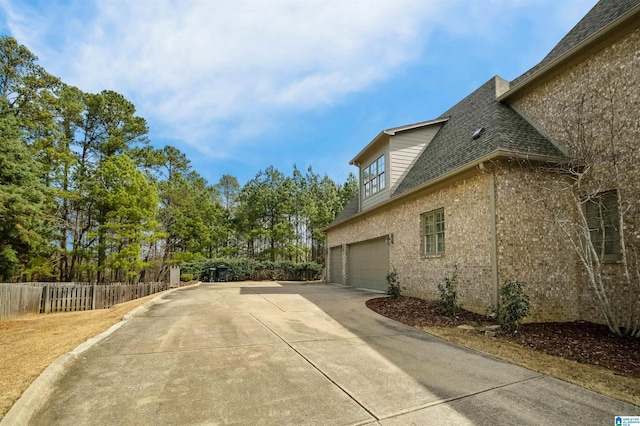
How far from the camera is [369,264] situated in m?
14.5

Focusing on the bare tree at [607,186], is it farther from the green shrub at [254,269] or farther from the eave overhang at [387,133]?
the green shrub at [254,269]

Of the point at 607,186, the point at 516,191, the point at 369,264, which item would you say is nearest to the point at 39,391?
the point at 516,191

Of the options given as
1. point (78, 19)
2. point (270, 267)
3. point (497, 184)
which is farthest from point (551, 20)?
point (270, 267)

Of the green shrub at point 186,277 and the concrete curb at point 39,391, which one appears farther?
the green shrub at point 186,277

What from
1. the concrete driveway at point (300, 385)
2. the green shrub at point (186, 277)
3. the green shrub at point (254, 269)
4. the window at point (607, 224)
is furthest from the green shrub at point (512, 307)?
the green shrub at point (186, 277)

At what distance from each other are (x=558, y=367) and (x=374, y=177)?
34.8ft

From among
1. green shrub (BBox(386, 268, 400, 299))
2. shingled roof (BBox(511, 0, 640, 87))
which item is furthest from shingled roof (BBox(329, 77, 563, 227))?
green shrub (BBox(386, 268, 400, 299))

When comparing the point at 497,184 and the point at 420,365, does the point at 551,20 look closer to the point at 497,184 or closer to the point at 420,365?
the point at 497,184

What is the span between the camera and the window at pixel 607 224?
23.7 ft

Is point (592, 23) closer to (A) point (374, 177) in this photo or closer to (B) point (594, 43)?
(B) point (594, 43)

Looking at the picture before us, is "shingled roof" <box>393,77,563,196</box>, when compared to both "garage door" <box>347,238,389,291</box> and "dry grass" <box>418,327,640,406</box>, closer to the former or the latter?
"garage door" <box>347,238,389,291</box>

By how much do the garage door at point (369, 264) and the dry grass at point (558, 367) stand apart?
6.69 meters

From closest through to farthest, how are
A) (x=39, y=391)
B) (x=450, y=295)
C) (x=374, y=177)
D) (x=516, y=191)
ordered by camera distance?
1. (x=39, y=391)
2. (x=516, y=191)
3. (x=450, y=295)
4. (x=374, y=177)

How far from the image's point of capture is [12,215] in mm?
14266
